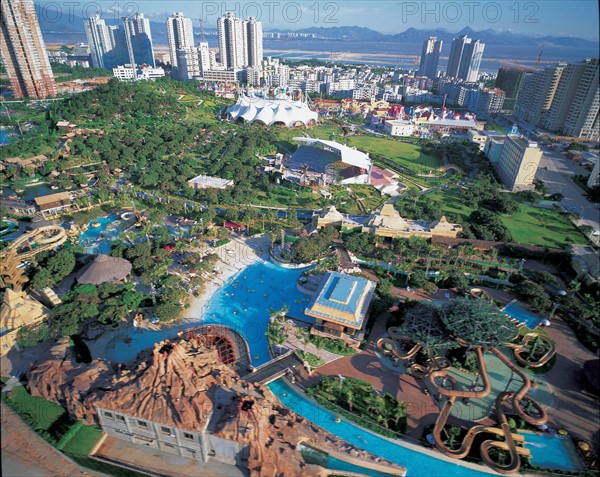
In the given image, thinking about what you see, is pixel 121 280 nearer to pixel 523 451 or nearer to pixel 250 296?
pixel 250 296

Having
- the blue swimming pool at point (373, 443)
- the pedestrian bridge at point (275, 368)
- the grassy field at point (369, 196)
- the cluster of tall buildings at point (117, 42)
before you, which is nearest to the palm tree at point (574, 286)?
the blue swimming pool at point (373, 443)

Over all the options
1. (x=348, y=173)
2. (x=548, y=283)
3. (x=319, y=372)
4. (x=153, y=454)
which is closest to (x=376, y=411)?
(x=319, y=372)

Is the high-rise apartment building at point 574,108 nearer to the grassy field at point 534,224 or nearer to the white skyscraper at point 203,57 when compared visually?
the grassy field at point 534,224

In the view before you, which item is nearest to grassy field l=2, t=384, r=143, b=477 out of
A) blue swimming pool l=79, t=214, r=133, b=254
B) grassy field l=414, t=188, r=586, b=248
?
blue swimming pool l=79, t=214, r=133, b=254

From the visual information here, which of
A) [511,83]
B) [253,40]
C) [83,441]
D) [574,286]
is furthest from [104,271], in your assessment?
[253,40]

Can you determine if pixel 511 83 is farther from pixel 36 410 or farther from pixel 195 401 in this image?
pixel 36 410

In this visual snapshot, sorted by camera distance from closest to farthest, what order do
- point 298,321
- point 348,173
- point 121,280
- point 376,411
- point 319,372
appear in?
1. point 376,411
2. point 319,372
3. point 298,321
4. point 121,280
5. point 348,173
